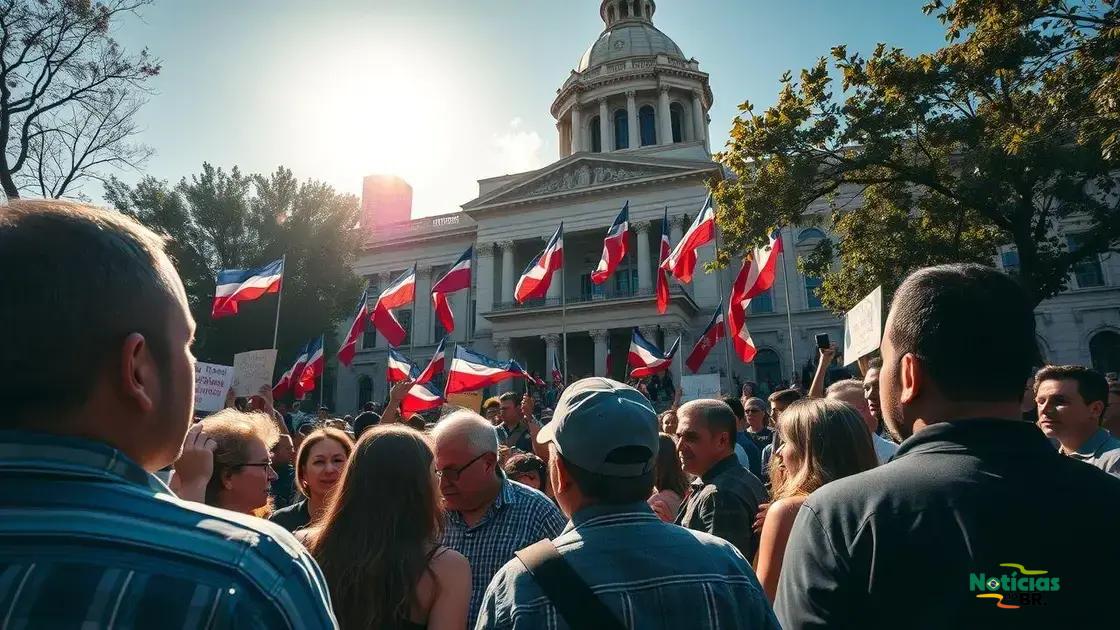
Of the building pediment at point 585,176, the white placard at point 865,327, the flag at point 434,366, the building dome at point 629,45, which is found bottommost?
the white placard at point 865,327

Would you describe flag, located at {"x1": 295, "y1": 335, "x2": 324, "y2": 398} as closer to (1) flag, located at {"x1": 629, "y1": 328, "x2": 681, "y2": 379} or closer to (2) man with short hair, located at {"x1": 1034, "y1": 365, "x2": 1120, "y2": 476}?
(1) flag, located at {"x1": 629, "y1": 328, "x2": 681, "y2": 379}

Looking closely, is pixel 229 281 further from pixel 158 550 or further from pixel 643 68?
pixel 643 68

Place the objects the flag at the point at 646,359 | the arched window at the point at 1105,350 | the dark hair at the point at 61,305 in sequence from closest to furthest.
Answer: the dark hair at the point at 61,305 < the flag at the point at 646,359 < the arched window at the point at 1105,350

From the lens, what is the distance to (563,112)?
168 ft

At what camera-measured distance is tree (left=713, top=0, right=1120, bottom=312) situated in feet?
38.6

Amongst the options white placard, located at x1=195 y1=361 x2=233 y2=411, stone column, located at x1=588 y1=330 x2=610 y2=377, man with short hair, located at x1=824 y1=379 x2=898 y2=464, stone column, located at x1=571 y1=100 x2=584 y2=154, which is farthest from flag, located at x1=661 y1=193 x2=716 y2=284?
stone column, located at x1=571 y1=100 x2=584 y2=154

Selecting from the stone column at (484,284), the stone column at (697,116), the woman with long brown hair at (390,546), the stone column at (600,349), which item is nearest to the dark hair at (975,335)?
the woman with long brown hair at (390,546)

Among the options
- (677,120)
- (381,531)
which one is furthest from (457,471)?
(677,120)

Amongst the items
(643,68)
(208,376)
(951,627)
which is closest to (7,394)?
(951,627)

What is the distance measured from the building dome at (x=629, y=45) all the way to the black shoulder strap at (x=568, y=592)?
5196 cm

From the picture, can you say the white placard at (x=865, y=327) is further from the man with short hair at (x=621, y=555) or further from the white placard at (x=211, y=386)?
the white placard at (x=211, y=386)

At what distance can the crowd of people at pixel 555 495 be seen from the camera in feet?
3.16

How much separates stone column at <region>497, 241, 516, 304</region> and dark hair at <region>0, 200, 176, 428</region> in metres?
36.7

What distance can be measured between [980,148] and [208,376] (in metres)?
14.0
